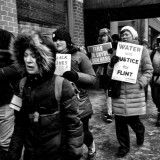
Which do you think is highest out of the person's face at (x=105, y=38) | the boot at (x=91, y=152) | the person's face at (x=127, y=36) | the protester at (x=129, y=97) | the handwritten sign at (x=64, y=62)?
the person's face at (x=105, y=38)

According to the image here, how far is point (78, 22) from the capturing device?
263 inches

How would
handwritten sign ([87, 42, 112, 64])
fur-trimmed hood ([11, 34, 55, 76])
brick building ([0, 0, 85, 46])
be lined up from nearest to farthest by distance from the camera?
fur-trimmed hood ([11, 34, 55, 76])
brick building ([0, 0, 85, 46])
handwritten sign ([87, 42, 112, 64])

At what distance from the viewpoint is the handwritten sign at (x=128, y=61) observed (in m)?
3.25

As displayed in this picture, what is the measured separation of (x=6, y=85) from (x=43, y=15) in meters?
3.04

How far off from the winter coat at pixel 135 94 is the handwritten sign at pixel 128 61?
10 centimetres

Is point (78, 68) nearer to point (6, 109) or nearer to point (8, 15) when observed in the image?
point (6, 109)

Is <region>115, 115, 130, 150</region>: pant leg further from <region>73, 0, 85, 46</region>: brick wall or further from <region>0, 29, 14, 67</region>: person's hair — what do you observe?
<region>73, 0, 85, 46</region>: brick wall

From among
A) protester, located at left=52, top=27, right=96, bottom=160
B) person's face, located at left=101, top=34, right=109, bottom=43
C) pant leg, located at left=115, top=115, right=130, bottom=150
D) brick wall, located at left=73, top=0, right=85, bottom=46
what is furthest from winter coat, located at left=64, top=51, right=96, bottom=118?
brick wall, located at left=73, top=0, right=85, bottom=46

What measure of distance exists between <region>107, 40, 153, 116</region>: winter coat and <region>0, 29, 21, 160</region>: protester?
148cm

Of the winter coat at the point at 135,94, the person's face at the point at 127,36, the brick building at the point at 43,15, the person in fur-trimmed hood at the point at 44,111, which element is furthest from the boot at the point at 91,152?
the brick building at the point at 43,15

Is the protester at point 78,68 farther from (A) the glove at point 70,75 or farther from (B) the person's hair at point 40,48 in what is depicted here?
(B) the person's hair at point 40,48

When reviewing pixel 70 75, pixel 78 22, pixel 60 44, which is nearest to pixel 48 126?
pixel 70 75

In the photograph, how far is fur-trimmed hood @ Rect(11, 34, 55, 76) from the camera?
1.84 m

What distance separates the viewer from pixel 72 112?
6.34 ft
